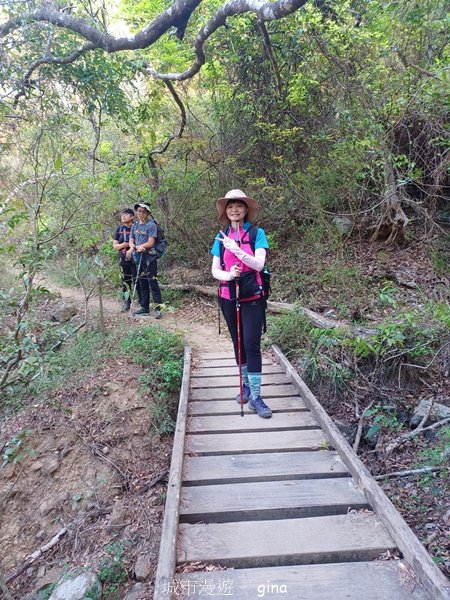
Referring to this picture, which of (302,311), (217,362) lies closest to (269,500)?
(217,362)

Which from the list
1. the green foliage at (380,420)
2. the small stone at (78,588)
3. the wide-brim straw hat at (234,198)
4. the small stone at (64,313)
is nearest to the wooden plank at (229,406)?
the green foliage at (380,420)

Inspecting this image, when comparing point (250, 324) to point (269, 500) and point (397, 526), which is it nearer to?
point (269, 500)

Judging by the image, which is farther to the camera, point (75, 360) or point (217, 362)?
point (75, 360)

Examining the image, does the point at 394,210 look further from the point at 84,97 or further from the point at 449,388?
the point at 84,97

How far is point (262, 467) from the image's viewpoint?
3.24m

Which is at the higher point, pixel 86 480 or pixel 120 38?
pixel 120 38

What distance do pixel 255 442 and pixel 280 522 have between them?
3.23 feet

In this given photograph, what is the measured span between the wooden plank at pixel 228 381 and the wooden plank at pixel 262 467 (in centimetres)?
149

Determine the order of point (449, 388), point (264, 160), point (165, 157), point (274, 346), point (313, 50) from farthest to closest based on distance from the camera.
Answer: point (165, 157) < point (264, 160) < point (313, 50) < point (274, 346) < point (449, 388)

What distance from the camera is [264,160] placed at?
9.95 m

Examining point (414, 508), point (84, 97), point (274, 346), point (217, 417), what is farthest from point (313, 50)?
point (414, 508)

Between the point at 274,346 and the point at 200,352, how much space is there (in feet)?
3.91

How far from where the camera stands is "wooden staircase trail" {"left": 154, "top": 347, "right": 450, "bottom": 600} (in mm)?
2152

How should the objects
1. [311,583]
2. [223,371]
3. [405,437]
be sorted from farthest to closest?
1. [223,371]
2. [405,437]
3. [311,583]
